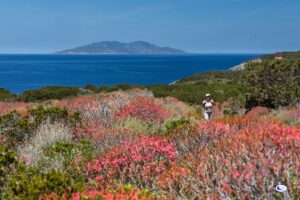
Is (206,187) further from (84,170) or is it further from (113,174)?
(84,170)

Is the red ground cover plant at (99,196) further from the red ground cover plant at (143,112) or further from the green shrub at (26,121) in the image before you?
the red ground cover plant at (143,112)

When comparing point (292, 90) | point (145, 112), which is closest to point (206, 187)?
point (145, 112)

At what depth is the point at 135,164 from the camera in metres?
6.89

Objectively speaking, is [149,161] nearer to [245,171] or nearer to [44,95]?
[245,171]

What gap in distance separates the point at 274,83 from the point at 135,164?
21770mm

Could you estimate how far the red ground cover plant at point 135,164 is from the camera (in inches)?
259

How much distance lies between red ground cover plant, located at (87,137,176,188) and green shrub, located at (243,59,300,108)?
20.6 meters

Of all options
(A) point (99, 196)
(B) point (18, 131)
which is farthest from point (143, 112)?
(A) point (99, 196)

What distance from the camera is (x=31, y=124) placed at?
38.9 feet

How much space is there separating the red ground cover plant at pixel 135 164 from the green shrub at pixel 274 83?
20.6 m

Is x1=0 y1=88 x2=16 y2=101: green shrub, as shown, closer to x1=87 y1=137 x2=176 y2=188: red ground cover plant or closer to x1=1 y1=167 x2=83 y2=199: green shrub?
x1=87 y1=137 x2=176 y2=188: red ground cover plant

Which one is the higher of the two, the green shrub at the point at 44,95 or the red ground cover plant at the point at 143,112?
the red ground cover plant at the point at 143,112

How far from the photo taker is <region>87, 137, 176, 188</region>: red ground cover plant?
6.58 meters

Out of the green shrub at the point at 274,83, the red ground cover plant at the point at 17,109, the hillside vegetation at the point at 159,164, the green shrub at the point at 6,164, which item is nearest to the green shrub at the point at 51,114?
the hillside vegetation at the point at 159,164
